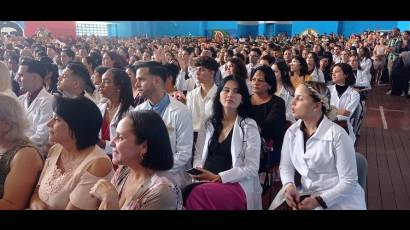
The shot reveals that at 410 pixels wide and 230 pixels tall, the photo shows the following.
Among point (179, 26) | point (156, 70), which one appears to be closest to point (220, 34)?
point (179, 26)

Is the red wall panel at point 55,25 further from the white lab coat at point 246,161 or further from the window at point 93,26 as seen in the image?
the white lab coat at point 246,161

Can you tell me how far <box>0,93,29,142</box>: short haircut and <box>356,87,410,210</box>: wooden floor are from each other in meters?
2.18

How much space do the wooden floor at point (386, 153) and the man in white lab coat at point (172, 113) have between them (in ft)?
2.38

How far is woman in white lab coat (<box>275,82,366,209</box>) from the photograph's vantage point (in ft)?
5.68

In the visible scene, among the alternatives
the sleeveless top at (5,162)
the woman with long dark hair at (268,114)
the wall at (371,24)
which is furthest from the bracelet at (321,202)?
the sleeveless top at (5,162)

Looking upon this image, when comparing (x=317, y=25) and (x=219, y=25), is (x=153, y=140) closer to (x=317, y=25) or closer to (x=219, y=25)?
(x=219, y=25)

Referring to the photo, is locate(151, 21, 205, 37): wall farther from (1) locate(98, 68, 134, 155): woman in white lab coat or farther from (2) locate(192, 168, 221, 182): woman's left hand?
(2) locate(192, 168, 221, 182): woman's left hand

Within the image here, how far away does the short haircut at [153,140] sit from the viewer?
138cm

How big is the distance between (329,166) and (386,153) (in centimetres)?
237

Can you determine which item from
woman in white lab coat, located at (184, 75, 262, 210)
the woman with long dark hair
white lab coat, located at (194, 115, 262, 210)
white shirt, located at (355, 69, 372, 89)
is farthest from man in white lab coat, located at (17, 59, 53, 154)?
white shirt, located at (355, 69, 372, 89)

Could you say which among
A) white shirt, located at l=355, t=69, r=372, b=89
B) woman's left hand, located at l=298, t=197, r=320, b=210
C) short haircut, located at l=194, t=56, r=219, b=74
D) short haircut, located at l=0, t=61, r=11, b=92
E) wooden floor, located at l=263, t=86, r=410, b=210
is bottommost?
wooden floor, located at l=263, t=86, r=410, b=210

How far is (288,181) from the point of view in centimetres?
192
